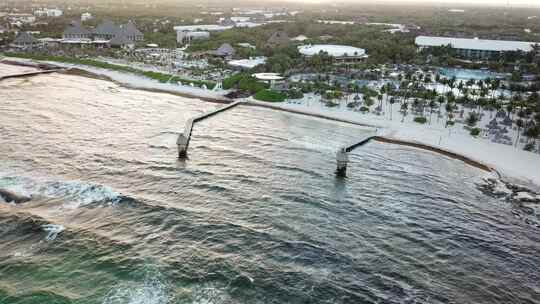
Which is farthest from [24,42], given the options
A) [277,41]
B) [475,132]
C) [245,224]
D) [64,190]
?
[475,132]

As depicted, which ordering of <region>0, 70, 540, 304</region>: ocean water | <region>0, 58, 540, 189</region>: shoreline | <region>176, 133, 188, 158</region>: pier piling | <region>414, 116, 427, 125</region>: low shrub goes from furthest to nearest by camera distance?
1. <region>414, 116, 427, 125</region>: low shrub
2. <region>176, 133, 188, 158</region>: pier piling
3. <region>0, 58, 540, 189</region>: shoreline
4. <region>0, 70, 540, 304</region>: ocean water

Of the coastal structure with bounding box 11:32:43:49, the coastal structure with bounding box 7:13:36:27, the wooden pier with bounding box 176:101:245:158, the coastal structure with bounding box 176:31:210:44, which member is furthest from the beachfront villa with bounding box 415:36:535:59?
the coastal structure with bounding box 7:13:36:27

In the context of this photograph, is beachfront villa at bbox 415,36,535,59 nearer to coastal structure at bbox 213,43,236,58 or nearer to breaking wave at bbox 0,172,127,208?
coastal structure at bbox 213,43,236,58

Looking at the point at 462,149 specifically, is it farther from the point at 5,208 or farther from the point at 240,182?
the point at 5,208

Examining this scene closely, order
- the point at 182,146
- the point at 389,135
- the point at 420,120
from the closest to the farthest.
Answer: the point at 182,146, the point at 389,135, the point at 420,120

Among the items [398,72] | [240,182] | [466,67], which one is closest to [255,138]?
[240,182]

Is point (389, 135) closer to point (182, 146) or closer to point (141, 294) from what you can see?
point (182, 146)

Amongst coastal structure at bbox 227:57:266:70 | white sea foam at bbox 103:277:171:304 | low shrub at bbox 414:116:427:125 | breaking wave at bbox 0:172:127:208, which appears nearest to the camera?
white sea foam at bbox 103:277:171:304
